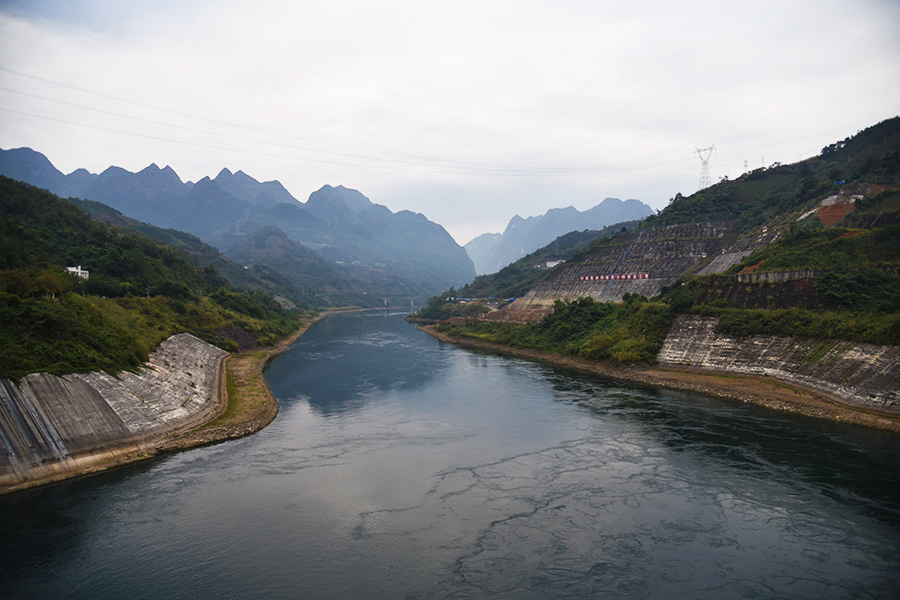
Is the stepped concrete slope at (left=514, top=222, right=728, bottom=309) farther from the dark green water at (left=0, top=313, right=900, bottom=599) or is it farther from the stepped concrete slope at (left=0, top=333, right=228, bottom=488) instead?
the stepped concrete slope at (left=0, top=333, right=228, bottom=488)

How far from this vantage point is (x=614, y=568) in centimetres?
1355

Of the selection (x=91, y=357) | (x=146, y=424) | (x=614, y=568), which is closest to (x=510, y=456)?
(x=614, y=568)

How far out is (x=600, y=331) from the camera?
45125mm

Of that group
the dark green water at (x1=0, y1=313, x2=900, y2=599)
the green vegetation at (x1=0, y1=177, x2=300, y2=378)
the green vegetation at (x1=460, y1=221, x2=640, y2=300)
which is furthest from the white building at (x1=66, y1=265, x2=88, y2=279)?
the green vegetation at (x1=460, y1=221, x2=640, y2=300)

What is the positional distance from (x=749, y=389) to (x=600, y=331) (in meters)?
16.5

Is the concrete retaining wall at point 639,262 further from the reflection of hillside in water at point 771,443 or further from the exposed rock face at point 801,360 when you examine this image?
the reflection of hillside in water at point 771,443

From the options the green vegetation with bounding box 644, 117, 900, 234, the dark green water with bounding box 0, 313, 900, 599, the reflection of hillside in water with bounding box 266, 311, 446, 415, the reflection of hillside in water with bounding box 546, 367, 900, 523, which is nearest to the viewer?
the dark green water with bounding box 0, 313, 900, 599

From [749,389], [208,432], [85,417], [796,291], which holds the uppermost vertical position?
[796,291]

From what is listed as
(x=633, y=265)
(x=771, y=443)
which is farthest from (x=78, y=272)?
(x=633, y=265)

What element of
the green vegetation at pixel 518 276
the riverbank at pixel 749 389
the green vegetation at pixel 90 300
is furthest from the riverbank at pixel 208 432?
the green vegetation at pixel 518 276

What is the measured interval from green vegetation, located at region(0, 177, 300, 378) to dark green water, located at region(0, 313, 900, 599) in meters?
6.81

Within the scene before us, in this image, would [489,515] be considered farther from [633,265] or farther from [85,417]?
[633,265]

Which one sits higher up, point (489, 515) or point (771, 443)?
point (771, 443)

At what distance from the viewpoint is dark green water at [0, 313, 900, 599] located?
13.0 metres
